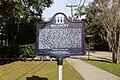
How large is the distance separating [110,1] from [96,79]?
13277 mm

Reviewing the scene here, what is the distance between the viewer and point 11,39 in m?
38.7

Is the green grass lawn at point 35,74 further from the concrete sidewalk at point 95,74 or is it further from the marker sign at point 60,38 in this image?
the marker sign at point 60,38

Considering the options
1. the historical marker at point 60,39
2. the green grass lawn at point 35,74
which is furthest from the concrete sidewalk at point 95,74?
the historical marker at point 60,39

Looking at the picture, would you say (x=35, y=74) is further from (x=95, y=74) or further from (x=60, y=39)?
(x=60, y=39)

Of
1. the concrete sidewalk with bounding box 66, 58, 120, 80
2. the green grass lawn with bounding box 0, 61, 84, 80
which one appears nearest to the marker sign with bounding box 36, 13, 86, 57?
the green grass lawn with bounding box 0, 61, 84, 80

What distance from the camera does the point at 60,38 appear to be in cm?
922

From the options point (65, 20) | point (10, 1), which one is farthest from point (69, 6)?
point (65, 20)

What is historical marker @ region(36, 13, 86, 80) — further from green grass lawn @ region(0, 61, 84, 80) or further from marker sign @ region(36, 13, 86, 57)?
green grass lawn @ region(0, 61, 84, 80)

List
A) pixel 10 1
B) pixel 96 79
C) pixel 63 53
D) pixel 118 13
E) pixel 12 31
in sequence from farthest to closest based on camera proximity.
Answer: pixel 12 31 < pixel 118 13 < pixel 10 1 < pixel 96 79 < pixel 63 53

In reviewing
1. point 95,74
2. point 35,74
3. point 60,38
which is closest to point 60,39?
point 60,38

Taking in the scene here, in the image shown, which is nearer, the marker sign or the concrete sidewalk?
the marker sign

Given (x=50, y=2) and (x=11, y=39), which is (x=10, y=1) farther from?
(x=11, y=39)

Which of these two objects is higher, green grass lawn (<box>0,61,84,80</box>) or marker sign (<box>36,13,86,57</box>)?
marker sign (<box>36,13,86,57</box>)

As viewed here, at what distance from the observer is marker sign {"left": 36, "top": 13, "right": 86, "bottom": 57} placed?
30.0 feet
